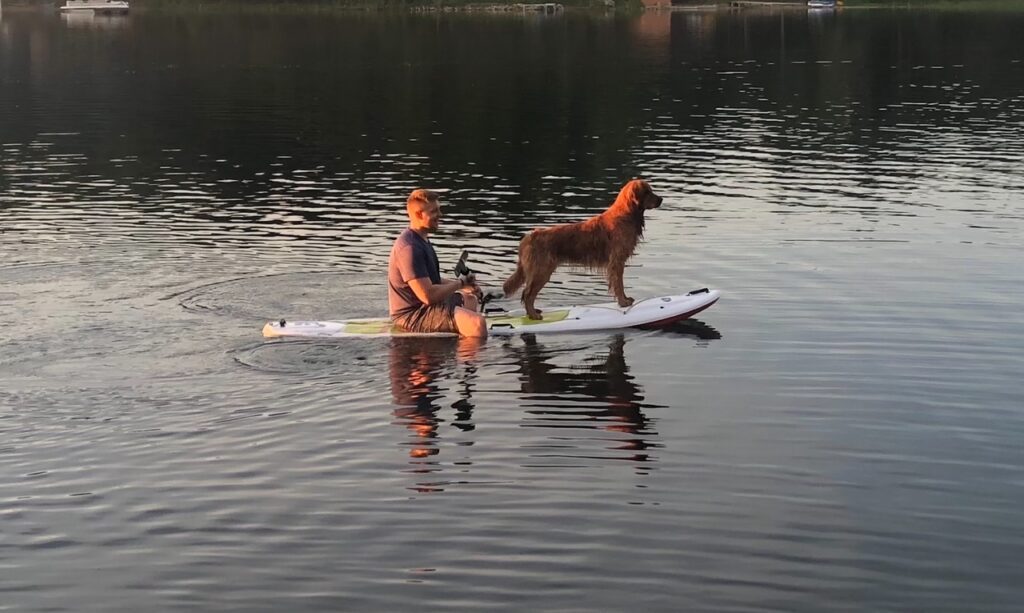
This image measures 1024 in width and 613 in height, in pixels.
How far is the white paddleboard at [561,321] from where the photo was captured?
18766 mm

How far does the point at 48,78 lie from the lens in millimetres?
69875

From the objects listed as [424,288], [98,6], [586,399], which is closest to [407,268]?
[424,288]

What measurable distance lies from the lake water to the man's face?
163cm

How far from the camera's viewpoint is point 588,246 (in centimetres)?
1938

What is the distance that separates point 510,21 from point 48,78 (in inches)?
2231

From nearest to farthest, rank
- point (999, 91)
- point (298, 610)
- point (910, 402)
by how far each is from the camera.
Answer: point (298, 610) → point (910, 402) → point (999, 91)

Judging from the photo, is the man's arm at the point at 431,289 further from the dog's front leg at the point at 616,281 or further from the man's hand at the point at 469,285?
the dog's front leg at the point at 616,281

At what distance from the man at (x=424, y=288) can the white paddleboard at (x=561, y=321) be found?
0.19 metres

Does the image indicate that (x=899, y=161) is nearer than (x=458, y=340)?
No

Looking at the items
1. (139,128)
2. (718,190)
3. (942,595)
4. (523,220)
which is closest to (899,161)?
(718,190)

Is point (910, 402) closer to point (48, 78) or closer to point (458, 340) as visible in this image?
point (458, 340)

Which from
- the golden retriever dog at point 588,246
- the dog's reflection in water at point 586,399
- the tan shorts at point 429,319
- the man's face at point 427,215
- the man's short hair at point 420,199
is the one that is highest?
the man's short hair at point 420,199

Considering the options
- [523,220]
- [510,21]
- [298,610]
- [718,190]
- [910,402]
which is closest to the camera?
[298,610]

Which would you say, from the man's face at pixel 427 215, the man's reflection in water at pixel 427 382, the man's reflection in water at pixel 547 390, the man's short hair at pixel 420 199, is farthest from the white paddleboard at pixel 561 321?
the man's short hair at pixel 420 199
